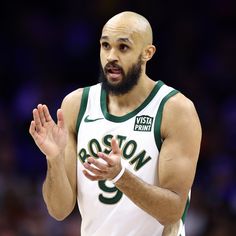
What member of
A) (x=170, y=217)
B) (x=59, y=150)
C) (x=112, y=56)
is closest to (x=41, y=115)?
(x=59, y=150)

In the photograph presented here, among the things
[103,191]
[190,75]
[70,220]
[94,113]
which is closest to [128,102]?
[94,113]

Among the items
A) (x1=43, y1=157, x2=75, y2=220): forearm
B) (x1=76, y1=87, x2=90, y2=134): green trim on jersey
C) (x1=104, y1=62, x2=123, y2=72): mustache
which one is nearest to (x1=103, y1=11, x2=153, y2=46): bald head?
(x1=104, y1=62, x2=123, y2=72): mustache

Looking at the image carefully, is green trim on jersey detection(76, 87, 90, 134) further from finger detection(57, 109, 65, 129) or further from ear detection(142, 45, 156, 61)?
ear detection(142, 45, 156, 61)

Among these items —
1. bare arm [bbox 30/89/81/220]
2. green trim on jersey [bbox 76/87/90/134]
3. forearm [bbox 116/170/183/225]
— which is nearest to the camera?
forearm [bbox 116/170/183/225]

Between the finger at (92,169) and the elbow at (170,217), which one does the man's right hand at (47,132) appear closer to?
the finger at (92,169)

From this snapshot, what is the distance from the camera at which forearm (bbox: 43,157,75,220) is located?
518 cm

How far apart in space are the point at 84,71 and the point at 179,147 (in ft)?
17.7

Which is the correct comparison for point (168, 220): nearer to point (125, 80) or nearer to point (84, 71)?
point (125, 80)

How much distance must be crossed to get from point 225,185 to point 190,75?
192 centimetres

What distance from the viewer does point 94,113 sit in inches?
217

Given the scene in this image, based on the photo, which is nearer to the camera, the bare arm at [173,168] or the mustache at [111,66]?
the bare arm at [173,168]

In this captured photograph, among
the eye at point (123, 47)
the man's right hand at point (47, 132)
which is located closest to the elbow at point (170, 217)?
the man's right hand at point (47, 132)

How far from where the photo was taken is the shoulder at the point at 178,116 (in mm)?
5227

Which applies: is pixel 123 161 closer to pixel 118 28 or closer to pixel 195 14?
pixel 118 28
